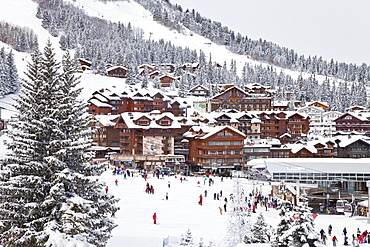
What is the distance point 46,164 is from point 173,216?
49.5ft

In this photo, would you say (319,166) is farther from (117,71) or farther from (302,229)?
(117,71)

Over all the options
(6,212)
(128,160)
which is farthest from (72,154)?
(128,160)

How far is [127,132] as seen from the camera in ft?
207

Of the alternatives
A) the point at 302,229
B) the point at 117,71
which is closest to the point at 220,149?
the point at 302,229

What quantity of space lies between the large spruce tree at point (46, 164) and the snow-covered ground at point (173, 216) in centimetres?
587

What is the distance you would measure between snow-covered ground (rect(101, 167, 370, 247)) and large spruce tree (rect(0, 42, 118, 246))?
19.3ft

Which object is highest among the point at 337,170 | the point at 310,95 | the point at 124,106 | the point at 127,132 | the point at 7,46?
the point at 7,46

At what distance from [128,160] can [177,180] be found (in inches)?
722

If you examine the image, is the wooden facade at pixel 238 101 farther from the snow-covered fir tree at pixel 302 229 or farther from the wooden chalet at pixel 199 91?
the snow-covered fir tree at pixel 302 229

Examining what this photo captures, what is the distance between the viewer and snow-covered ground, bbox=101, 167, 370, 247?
21039mm

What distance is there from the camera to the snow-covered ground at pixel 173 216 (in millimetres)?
21039

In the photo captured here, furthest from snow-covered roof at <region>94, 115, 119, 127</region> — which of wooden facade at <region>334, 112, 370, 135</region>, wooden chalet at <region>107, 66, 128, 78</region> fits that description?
wooden facade at <region>334, 112, 370, 135</region>

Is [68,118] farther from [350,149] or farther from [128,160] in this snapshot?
[350,149]

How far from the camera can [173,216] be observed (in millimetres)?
26359
